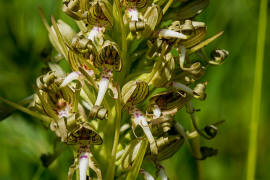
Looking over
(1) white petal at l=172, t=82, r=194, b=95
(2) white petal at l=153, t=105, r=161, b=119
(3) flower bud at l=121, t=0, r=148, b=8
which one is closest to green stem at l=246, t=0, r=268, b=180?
(1) white petal at l=172, t=82, r=194, b=95

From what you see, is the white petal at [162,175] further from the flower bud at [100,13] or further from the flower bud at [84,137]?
the flower bud at [100,13]

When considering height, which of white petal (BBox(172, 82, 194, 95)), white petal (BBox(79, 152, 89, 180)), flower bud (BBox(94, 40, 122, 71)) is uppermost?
flower bud (BBox(94, 40, 122, 71))

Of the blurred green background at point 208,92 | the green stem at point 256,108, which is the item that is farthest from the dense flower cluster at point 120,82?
the blurred green background at point 208,92

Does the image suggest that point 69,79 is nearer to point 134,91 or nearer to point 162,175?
point 134,91

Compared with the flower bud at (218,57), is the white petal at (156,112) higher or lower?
lower

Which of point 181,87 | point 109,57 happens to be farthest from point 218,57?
point 109,57

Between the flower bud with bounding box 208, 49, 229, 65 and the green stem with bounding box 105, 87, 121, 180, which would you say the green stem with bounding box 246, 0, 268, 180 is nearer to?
the flower bud with bounding box 208, 49, 229, 65
